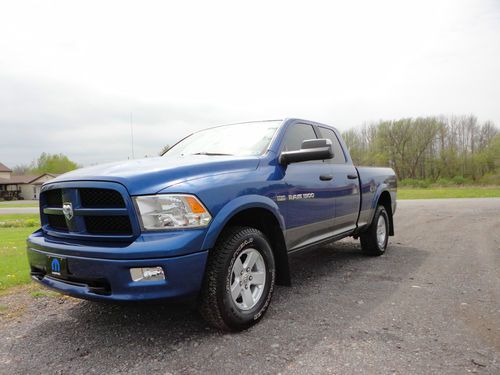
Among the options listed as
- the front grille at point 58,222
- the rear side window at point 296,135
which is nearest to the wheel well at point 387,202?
the rear side window at point 296,135

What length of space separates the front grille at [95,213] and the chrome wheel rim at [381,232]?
4.62m

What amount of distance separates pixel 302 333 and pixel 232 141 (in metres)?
2.14

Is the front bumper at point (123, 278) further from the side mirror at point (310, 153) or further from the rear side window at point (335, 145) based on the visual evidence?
the rear side window at point (335, 145)

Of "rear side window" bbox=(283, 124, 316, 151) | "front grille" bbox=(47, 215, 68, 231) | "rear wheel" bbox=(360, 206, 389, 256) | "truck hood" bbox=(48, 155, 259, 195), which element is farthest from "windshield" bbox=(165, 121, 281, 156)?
"rear wheel" bbox=(360, 206, 389, 256)

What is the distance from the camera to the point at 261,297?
3.39m

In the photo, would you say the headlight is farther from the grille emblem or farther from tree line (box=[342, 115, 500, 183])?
tree line (box=[342, 115, 500, 183])

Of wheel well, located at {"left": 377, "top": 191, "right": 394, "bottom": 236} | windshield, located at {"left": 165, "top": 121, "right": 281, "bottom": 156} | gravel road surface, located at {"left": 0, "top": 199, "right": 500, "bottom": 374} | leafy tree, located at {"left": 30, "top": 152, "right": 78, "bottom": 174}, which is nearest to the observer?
gravel road surface, located at {"left": 0, "top": 199, "right": 500, "bottom": 374}

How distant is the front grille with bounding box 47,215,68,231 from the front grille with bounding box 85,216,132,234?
1.26 feet

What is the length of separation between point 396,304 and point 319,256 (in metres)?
2.56

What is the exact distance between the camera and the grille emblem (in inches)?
121

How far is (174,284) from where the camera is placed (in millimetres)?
2727

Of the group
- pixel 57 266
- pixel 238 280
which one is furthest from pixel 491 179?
pixel 57 266

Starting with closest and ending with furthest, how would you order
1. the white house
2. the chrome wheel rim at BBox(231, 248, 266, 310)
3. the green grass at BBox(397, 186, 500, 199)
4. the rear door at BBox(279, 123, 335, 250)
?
1. the chrome wheel rim at BBox(231, 248, 266, 310)
2. the rear door at BBox(279, 123, 335, 250)
3. the green grass at BBox(397, 186, 500, 199)
4. the white house

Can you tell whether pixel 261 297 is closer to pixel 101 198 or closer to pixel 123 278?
pixel 123 278
